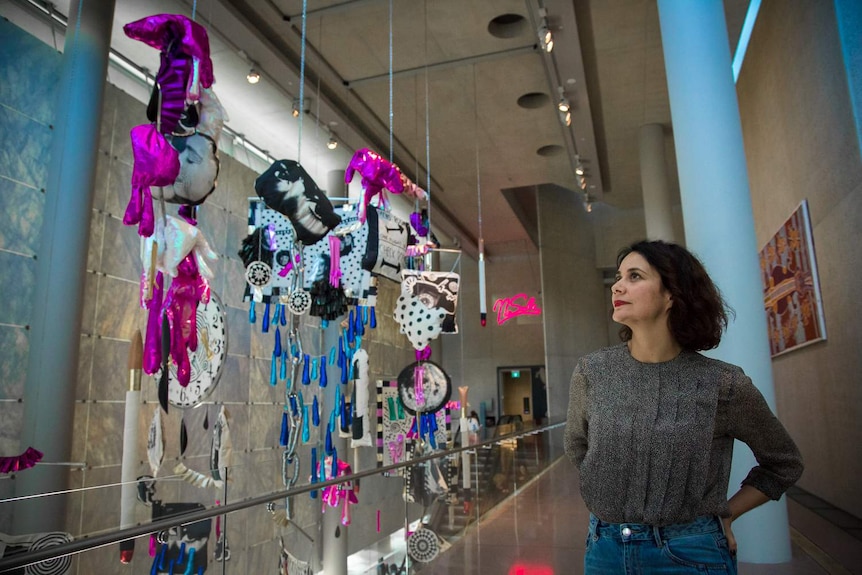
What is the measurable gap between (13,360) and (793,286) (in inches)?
275

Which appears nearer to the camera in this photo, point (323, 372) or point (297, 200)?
point (297, 200)

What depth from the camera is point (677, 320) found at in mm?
1364

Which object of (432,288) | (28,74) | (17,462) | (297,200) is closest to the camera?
(17,462)

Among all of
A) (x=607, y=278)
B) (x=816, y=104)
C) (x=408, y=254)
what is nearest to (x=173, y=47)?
(x=408, y=254)

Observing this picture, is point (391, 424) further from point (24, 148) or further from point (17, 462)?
point (24, 148)

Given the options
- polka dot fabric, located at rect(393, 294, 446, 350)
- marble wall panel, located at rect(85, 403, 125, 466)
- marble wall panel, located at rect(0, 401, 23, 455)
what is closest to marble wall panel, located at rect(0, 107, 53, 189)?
marble wall panel, located at rect(0, 401, 23, 455)

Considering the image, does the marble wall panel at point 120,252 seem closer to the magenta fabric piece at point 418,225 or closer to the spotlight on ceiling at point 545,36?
the magenta fabric piece at point 418,225

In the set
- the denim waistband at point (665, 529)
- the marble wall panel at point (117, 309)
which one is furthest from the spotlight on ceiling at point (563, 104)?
the denim waistband at point (665, 529)

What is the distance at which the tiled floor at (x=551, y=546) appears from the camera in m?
3.74

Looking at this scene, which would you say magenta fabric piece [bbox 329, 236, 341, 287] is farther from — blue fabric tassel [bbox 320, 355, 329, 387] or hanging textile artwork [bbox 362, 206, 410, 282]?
blue fabric tassel [bbox 320, 355, 329, 387]

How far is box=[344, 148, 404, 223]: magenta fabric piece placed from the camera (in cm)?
477

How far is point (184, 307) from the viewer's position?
3.59 meters

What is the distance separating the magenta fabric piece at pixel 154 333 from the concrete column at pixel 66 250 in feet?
6.12

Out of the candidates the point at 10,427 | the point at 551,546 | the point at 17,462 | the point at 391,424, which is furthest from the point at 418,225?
the point at 10,427
